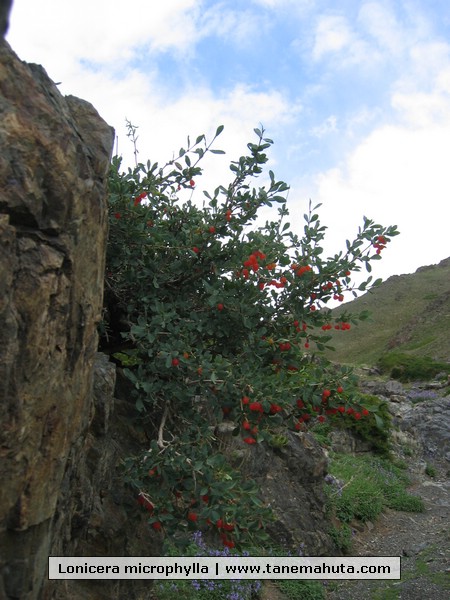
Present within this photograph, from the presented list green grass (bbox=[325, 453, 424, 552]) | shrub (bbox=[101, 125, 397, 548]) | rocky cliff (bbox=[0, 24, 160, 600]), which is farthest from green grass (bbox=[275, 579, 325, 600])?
rocky cliff (bbox=[0, 24, 160, 600])

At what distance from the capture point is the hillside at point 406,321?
50575mm

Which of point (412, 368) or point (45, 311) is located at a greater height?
point (412, 368)

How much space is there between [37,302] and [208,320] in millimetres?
2503

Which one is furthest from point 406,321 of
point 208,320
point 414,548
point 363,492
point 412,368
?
point 208,320

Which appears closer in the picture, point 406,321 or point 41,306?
point 41,306

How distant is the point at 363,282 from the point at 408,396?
2178cm

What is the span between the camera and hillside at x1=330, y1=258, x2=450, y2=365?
166ft

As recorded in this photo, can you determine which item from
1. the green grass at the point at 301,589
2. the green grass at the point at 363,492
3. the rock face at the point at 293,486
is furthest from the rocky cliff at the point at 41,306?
the green grass at the point at 363,492

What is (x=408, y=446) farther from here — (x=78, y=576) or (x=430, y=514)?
(x=78, y=576)

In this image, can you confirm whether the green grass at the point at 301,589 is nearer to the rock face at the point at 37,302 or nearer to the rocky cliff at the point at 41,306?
the rocky cliff at the point at 41,306

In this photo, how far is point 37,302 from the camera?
117 inches

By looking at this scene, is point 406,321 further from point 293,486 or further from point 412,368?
point 293,486

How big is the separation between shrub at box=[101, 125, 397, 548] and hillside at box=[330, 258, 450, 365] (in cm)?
3684

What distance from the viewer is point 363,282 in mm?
5176
